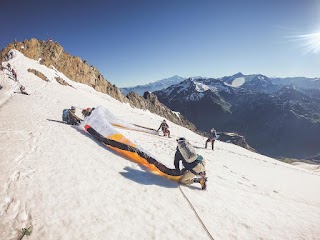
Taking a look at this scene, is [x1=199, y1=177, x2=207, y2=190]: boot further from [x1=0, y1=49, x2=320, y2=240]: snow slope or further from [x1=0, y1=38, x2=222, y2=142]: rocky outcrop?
[x1=0, y1=38, x2=222, y2=142]: rocky outcrop

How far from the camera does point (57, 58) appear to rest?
84062 mm

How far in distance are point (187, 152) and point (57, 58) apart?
8575cm

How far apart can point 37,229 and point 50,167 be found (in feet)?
12.9

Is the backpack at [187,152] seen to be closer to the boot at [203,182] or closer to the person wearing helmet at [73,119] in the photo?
the boot at [203,182]

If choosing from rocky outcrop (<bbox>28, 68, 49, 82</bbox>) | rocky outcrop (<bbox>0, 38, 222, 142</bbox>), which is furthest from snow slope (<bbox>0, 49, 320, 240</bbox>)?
rocky outcrop (<bbox>0, 38, 222, 142</bbox>)

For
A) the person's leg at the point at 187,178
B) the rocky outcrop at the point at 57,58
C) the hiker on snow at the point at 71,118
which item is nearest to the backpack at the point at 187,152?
the person's leg at the point at 187,178

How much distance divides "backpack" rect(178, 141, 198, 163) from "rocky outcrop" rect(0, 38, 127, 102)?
69.8 meters

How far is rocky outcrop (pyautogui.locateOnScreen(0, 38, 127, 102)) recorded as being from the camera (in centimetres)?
7431

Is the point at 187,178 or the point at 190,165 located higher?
the point at 190,165

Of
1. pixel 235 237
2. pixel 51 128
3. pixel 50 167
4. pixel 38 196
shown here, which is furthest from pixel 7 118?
pixel 235 237

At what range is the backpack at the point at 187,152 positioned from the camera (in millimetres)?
10125

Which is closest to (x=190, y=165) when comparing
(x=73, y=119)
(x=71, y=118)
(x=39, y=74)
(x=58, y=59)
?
(x=73, y=119)

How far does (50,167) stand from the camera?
30.8 feet

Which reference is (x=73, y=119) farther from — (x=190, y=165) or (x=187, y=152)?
(x=190, y=165)
